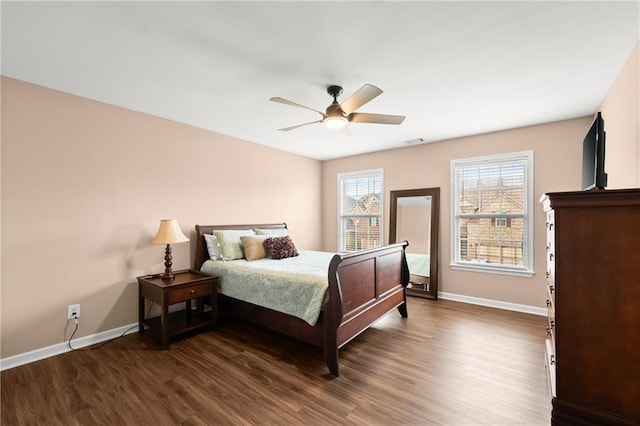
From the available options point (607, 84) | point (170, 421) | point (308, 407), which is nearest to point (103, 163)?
point (170, 421)

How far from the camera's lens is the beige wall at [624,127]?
1953 mm

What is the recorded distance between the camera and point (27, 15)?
1.67m

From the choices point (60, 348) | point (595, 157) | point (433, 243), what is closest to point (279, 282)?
point (60, 348)

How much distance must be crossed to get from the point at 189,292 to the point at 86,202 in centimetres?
138

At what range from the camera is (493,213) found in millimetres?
3957

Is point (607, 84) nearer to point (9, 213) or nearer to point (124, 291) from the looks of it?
point (124, 291)

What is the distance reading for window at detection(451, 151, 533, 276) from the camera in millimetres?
3709

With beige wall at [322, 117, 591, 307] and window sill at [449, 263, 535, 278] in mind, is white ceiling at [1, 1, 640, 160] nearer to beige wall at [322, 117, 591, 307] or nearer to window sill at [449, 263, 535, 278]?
beige wall at [322, 117, 591, 307]

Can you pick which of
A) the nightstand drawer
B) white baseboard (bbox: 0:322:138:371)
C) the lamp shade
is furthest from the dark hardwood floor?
the lamp shade

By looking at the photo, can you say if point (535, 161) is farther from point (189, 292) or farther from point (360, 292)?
point (189, 292)

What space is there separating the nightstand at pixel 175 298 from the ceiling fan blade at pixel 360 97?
7.66ft

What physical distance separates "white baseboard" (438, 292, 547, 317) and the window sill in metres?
0.40

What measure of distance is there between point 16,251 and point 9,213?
1.10 feet

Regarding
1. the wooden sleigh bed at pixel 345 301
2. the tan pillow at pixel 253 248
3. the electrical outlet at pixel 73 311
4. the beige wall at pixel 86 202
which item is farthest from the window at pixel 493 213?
the electrical outlet at pixel 73 311
